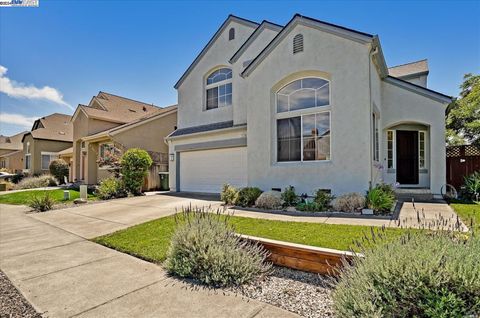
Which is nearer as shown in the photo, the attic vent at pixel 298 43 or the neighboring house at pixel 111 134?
the attic vent at pixel 298 43

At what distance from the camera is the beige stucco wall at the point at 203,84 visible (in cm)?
1475

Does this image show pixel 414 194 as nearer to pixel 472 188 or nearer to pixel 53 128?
pixel 472 188

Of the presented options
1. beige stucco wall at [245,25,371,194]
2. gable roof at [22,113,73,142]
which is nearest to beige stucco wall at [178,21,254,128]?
beige stucco wall at [245,25,371,194]

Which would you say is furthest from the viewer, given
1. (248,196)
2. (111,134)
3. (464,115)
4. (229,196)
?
(111,134)

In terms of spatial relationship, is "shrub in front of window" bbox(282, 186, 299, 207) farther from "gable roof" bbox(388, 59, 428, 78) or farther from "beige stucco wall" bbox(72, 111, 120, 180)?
"beige stucco wall" bbox(72, 111, 120, 180)

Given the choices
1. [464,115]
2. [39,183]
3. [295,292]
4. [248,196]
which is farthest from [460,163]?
[39,183]

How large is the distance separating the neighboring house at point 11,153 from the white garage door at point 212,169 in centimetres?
3379

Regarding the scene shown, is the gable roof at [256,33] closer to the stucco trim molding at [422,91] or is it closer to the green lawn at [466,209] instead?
the stucco trim molding at [422,91]

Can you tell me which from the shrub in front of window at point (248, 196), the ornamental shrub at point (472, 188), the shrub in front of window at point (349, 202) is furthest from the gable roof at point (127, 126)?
the ornamental shrub at point (472, 188)

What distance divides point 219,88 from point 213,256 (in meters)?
12.9

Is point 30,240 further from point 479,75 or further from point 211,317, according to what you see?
point 479,75

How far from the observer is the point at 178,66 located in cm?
1822

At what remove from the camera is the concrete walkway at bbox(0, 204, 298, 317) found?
10.4 feet

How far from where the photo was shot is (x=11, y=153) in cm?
3759
